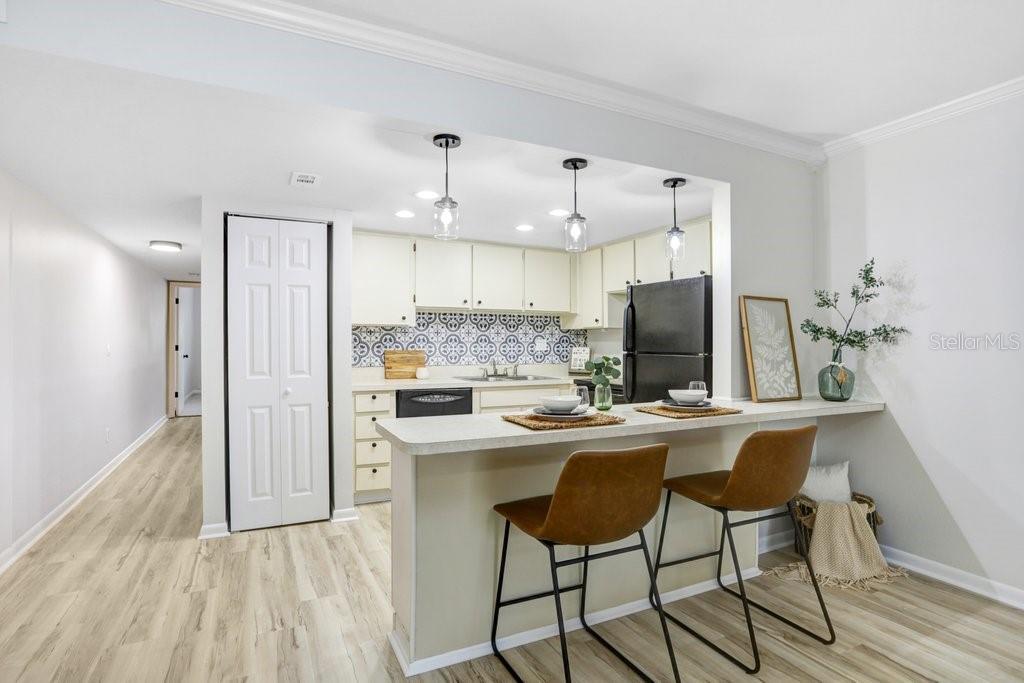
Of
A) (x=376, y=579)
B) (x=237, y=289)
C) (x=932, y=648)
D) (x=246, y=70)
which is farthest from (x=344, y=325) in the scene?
(x=932, y=648)

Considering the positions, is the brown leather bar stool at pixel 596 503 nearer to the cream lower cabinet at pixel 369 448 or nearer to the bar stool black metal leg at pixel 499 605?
the bar stool black metal leg at pixel 499 605

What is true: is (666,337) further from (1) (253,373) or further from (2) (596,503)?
(1) (253,373)

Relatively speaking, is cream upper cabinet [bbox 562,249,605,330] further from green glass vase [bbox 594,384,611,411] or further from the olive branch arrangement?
green glass vase [bbox 594,384,611,411]

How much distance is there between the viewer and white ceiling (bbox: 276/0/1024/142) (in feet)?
6.22

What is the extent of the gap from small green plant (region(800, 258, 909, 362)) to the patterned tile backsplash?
2826mm

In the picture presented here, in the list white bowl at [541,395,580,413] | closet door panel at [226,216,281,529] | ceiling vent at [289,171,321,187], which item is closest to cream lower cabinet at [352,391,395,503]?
closet door panel at [226,216,281,529]

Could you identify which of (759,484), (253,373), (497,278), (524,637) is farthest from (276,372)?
(759,484)

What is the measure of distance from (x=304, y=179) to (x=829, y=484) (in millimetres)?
3390

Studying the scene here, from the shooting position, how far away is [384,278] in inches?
179

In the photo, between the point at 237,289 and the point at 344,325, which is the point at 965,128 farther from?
the point at 237,289

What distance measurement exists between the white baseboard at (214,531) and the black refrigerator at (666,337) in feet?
9.30

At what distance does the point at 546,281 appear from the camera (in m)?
5.30

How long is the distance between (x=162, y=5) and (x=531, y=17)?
122 centimetres

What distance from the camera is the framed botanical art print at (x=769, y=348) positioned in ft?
9.77
